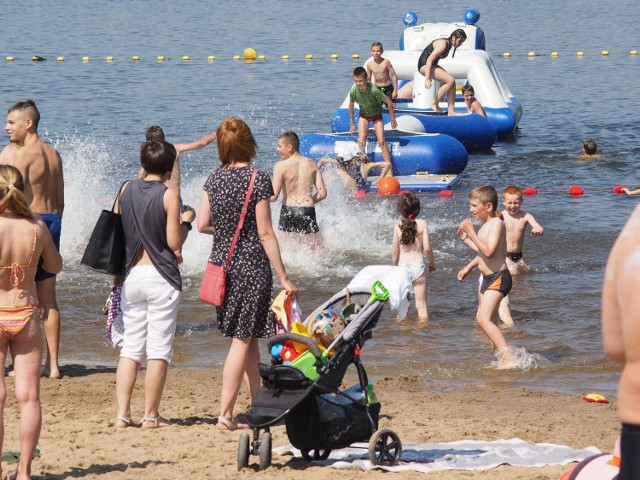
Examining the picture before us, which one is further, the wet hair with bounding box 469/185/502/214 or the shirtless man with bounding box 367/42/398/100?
the shirtless man with bounding box 367/42/398/100

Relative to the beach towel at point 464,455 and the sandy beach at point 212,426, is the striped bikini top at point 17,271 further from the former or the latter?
the beach towel at point 464,455

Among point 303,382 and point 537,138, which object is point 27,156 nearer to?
point 303,382

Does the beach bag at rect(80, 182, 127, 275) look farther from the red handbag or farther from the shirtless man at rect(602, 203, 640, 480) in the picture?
the shirtless man at rect(602, 203, 640, 480)

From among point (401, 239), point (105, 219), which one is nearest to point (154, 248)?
point (105, 219)

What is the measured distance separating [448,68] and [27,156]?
14.5m

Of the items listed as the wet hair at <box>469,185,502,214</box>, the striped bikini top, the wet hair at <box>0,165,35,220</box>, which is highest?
the wet hair at <box>0,165,35,220</box>

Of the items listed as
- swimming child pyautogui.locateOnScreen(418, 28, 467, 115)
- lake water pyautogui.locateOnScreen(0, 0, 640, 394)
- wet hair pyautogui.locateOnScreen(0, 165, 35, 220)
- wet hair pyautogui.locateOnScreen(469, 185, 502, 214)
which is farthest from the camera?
swimming child pyautogui.locateOnScreen(418, 28, 467, 115)

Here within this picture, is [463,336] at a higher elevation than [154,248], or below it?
below

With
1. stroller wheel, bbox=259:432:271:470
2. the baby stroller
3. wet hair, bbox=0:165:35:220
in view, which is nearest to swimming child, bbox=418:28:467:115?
the baby stroller

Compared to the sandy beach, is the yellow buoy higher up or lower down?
higher up

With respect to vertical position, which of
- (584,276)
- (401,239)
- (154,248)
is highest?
(154,248)

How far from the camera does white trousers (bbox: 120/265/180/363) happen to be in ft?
19.3

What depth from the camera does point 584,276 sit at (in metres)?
11.2

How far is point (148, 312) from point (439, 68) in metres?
13.6
